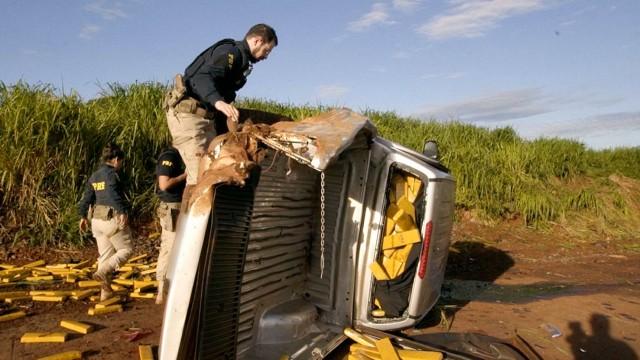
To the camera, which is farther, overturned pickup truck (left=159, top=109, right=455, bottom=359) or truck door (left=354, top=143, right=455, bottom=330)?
truck door (left=354, top=143, right=455, bottom=330)

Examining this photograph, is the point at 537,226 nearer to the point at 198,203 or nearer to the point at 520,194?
the point at 520,194

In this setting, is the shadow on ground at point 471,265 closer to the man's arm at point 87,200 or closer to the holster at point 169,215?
the holster at point 169,215

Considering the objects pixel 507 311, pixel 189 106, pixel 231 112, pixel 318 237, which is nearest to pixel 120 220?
pixel 189 106

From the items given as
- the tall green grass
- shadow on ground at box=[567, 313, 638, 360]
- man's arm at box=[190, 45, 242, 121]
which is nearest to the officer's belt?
man's arm at box=[190, 45, 242, 121]

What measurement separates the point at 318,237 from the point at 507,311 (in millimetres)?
2589

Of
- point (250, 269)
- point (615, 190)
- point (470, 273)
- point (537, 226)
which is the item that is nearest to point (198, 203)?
point (250, 269)

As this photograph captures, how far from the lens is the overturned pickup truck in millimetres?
2713

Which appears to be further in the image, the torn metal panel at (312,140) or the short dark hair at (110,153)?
the short dark hair at (110,153)

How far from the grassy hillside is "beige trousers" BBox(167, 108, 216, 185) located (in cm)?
446

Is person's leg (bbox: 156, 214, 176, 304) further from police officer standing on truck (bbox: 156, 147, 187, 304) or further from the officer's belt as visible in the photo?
the officer's belt

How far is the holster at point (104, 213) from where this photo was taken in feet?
17.3

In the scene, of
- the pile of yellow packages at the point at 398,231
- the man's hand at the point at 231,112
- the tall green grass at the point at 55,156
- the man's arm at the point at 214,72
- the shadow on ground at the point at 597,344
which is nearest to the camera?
the man's hand at the point at 231,112

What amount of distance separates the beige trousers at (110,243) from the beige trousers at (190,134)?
5.25 ft

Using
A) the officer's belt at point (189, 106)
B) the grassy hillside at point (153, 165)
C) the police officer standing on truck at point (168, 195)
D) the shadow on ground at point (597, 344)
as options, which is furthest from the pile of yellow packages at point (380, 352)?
the grassy hillside at point (153, 165)
